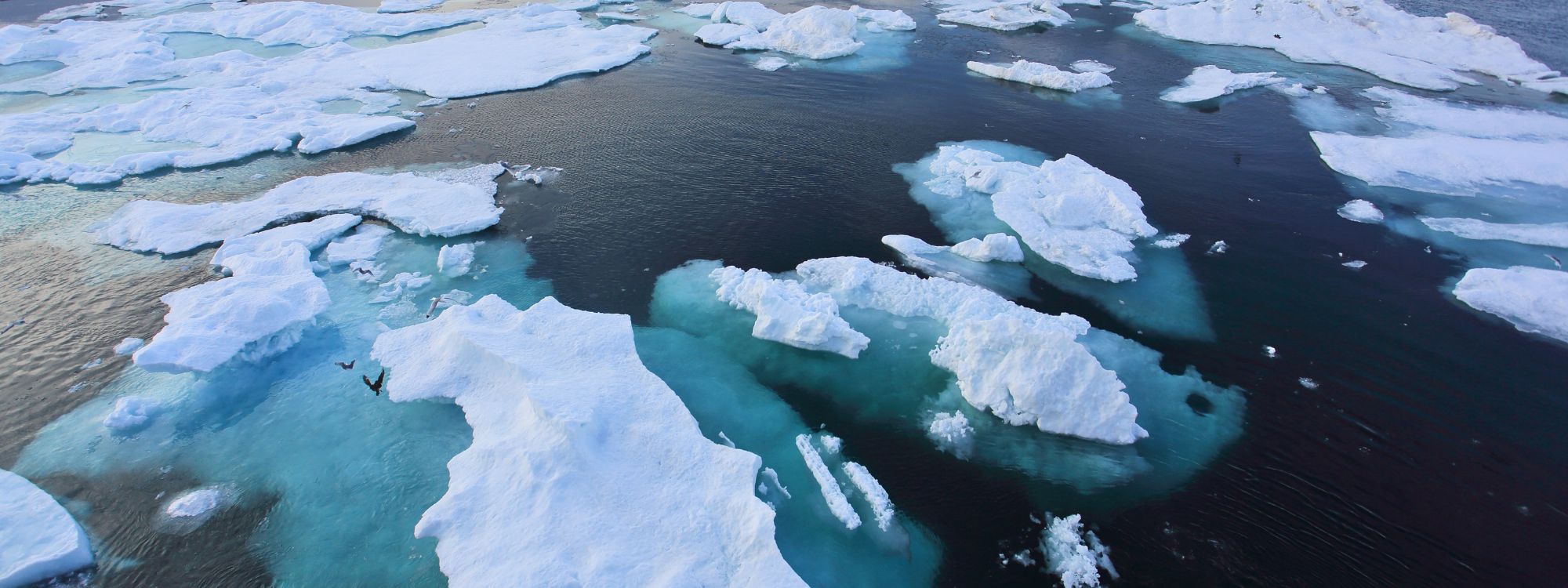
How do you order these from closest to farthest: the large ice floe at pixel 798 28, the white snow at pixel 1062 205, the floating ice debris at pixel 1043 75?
the white snow at pixel 1062 205
the floating ice debris at pixel 1043 75
the large ice floe at pixel 798 28

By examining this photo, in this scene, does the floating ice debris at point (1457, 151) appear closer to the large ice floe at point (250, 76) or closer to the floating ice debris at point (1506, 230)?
the floating ice debris at point (1506, 230)

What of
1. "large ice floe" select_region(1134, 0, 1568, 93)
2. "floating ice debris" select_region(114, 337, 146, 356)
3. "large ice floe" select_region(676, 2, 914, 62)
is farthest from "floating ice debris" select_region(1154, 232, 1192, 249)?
"floating ice debris" select_region(114, 337, 146, 356)

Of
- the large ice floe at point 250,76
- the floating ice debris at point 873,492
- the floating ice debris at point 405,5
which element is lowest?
the floating ice debris at point 873,492

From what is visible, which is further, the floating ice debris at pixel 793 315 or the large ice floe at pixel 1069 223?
the large ice floe at pixel 1069 223

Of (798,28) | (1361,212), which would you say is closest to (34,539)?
(1361,212)

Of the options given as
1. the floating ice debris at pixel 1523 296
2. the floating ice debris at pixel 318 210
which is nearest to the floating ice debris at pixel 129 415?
the floating ice debris at pixel 318 210
